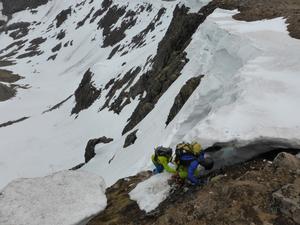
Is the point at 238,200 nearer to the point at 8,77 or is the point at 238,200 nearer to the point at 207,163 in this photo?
the point at 207,163

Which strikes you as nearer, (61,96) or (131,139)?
(131,139)

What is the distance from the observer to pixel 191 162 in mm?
9328

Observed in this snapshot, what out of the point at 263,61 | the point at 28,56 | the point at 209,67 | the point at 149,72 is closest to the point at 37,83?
the point at 28,56

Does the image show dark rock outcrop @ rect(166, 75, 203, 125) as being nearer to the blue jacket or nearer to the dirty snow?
the dirty snow

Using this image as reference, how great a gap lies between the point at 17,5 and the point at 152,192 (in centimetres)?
14723

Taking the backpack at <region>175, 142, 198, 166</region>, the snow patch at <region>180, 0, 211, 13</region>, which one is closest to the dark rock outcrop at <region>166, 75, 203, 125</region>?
the backpack at <region>175, 142, 198, 166</region>

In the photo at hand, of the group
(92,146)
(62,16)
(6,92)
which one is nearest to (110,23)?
(6,92)

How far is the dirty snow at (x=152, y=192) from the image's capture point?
943cm

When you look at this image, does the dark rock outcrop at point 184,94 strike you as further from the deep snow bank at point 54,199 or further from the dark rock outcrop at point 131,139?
the deep snow bank at point 54,199

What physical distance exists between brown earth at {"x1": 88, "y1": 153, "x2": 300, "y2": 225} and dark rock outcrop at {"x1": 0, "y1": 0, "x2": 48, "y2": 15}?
136 metres

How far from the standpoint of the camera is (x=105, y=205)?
980cm

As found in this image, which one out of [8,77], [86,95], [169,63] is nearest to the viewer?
[169,63]

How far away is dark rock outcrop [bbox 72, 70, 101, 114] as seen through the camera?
50.5m

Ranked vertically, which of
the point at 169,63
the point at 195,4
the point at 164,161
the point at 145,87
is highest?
the point at 164,161
